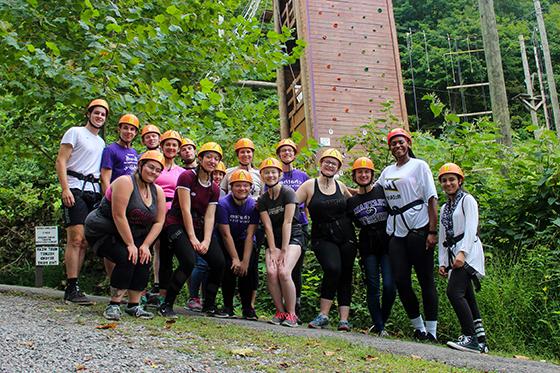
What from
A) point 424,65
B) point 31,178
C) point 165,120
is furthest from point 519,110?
point 165,120

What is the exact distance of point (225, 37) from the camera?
861 centimetres

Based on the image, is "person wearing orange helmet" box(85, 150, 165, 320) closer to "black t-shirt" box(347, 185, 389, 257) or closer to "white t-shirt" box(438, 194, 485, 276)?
"black t-shirt" box(347, 185, 389, 257)

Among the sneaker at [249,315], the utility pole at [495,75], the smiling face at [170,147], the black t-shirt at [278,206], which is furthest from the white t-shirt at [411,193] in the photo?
the utility pole at [495,75]

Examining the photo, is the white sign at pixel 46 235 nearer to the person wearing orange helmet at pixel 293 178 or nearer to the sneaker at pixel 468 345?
the person wearing orange helmet at pixel 293 178

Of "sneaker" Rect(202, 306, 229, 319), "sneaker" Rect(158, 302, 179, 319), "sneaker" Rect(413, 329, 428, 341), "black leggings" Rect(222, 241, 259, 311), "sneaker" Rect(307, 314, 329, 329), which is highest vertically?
"black leggings" Rect(222, 241, 259, 311)

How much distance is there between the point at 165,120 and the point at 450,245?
4029mm

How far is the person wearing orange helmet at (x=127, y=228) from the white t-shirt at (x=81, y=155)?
0.77 meters

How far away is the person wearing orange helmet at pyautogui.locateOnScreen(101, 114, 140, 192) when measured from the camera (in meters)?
6.19

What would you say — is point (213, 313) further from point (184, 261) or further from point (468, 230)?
point (468, 230)

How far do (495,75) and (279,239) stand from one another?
5.03 metres

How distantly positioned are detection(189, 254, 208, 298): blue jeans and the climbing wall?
8.30m

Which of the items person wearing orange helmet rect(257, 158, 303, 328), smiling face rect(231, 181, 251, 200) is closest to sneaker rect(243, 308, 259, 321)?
person wearing orange helmet rect(257, 158, 303, 328)

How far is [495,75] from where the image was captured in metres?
9.16

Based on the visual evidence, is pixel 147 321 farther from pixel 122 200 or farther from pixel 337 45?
pixel 337 45
